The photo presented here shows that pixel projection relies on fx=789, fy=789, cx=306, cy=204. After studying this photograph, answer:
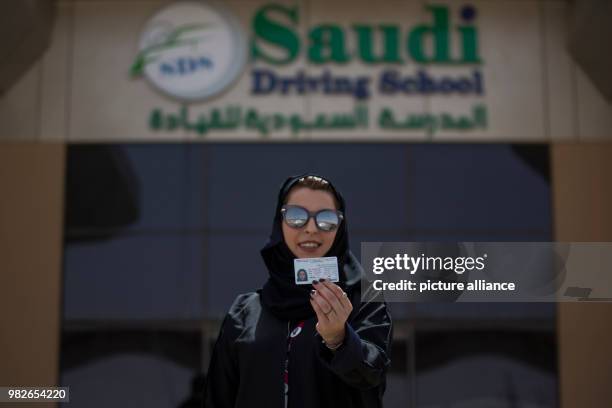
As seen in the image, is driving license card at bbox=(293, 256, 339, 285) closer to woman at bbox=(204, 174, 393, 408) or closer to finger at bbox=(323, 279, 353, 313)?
woman at bbox=(204, 174, 393, 408)

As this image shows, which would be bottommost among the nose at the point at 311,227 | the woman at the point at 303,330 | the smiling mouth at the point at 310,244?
the woman at the point at 303,330

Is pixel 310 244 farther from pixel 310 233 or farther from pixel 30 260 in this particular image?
pixel 30 260

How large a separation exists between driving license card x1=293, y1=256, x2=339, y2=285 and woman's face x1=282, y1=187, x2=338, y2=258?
77 mm

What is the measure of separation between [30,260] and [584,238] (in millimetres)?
6666

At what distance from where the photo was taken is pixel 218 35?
9.84 metres

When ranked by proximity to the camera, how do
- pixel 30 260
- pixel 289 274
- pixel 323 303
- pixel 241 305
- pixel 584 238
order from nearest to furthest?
pixel 323 303
pixel 289 274
pixel 241 305
pixel 584 238
pixel 30 260

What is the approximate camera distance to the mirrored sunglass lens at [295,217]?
267 cm

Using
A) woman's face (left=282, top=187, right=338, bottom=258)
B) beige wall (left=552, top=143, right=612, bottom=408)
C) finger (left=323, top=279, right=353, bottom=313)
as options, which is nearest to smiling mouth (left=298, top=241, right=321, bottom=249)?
woman's face (left=282, top=187, right=338, bottom=258)

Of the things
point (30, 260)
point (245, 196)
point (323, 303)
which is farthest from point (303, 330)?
point (30, 260)

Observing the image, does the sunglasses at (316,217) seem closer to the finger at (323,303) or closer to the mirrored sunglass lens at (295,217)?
the mirrored sunglass lens at (295,217)

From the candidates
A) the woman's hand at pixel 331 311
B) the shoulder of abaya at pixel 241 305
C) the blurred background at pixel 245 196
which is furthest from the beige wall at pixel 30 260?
the woman's hand at pixel 331 311

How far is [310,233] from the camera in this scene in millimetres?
2662

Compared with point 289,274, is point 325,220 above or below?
above

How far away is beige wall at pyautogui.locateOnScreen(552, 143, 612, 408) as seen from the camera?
9.35m
